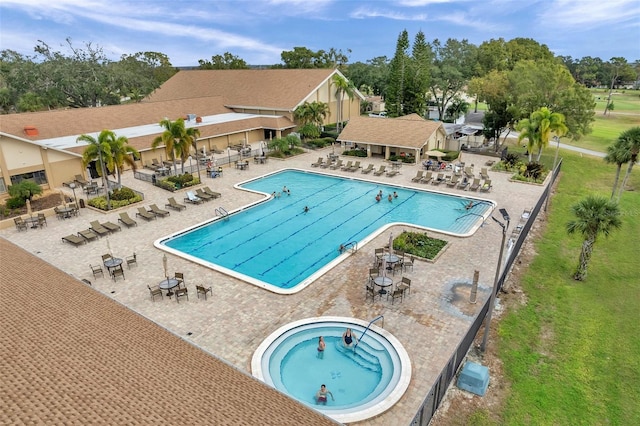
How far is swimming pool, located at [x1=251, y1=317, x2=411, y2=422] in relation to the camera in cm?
1173

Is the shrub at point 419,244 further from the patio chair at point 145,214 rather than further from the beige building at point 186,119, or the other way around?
the beige building at point 186,119

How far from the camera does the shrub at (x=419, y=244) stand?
20.0 meters

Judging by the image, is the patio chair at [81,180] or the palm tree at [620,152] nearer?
the palm tree at [620,152]

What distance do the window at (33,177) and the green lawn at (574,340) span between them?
33.0 m

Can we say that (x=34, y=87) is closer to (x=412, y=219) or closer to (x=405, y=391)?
(x=412, y=219)

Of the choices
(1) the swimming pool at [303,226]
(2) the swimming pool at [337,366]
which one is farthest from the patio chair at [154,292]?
(2) the swimming pool at [337,366]

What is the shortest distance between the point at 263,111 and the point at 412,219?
→ 3131 cm

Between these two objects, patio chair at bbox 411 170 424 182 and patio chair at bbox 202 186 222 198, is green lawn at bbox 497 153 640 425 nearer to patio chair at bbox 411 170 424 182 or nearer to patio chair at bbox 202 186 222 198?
patio chair at bbox 411 170 424 182

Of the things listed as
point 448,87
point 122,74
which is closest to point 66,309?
point 448,87

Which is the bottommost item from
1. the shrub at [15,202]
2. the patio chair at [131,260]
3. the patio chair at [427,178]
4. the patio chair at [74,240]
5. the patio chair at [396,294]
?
the patio chair at [396,294]

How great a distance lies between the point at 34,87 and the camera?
59.2 meters

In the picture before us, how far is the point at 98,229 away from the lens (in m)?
22.8

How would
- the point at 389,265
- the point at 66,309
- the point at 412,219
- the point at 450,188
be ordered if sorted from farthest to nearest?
1. the point at 450,188
2. the point at 412,219
3. the point at 389,265
4. the point at 66,309

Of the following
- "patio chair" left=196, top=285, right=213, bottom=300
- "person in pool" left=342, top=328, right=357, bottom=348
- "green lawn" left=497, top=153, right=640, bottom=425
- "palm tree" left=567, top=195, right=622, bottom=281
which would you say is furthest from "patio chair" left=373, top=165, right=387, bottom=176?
"person in pool" left=342, top=328, right=357, bottom=348
